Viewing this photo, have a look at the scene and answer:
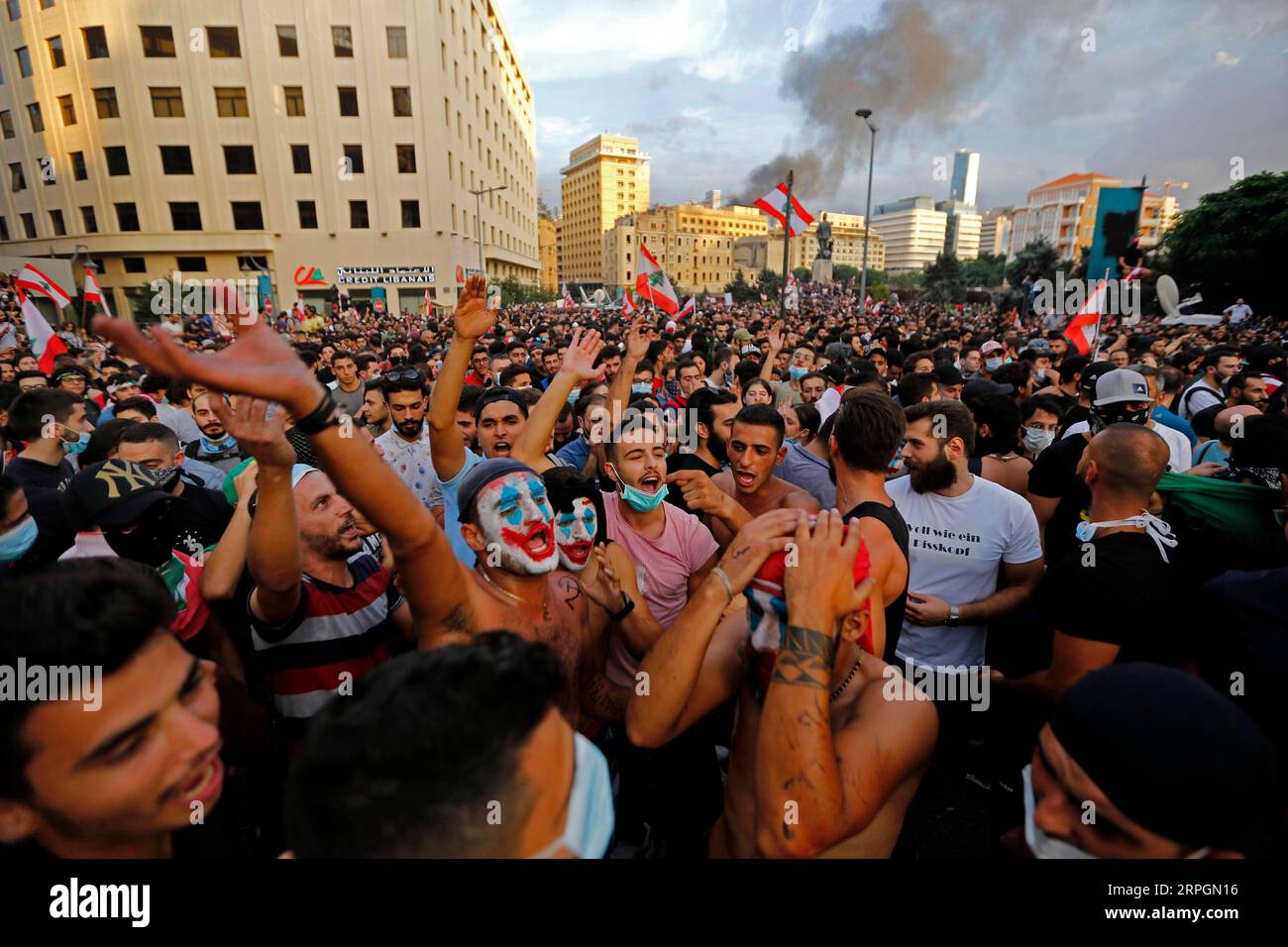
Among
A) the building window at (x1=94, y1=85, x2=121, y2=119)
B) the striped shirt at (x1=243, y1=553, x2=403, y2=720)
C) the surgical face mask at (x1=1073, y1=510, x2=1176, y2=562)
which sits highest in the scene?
the building window at (x1=94, y1=85, x2=121, y2=119)

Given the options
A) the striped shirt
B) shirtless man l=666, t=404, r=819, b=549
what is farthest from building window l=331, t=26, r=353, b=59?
the striped shirt

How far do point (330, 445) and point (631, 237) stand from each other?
111 metres

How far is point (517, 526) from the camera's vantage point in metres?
2.37

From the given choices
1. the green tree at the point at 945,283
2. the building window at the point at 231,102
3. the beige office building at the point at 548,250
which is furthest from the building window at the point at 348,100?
the beige office building at the point at 548,250

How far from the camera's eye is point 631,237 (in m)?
105

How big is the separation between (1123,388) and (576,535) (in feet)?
12.1

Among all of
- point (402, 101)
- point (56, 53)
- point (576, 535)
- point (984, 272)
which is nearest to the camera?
point (576, 535)

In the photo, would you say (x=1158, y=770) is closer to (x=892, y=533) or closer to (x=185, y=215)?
(x=892, y=533)

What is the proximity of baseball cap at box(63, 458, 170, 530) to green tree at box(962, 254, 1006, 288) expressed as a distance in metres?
88.4

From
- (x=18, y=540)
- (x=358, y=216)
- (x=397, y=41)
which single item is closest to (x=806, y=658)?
(x=18, y=540)

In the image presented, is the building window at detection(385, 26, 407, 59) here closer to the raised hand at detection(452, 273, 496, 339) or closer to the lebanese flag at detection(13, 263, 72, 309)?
the lebanese flag at detection(13, 263, 72, 309)

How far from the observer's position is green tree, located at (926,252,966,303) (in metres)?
65.7
